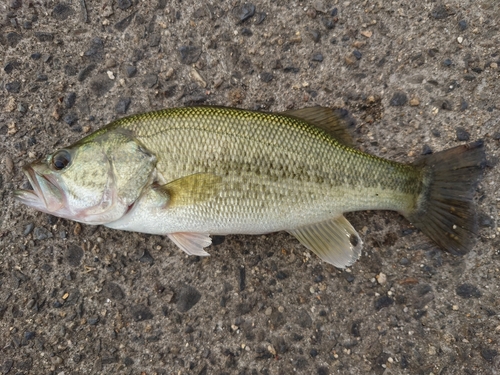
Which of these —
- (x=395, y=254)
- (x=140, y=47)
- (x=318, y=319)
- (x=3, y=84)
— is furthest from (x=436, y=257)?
(x=3, y=84)

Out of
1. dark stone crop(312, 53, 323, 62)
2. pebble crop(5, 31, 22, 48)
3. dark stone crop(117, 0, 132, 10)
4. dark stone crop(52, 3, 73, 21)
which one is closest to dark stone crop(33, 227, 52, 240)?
pebble crop(5, 31, 22, 48)

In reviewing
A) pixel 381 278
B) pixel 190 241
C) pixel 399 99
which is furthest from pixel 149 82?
pixel 381 278

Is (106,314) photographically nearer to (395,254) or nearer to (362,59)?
(395,254)

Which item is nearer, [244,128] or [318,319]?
[244,128]

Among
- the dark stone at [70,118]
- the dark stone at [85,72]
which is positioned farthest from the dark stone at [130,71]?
the dark stone at [70,118]

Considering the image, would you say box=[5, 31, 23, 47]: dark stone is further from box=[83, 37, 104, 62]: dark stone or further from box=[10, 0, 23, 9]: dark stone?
box=[83, 37, 104, 62]: dark stone

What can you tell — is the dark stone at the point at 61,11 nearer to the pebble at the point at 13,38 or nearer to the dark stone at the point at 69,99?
the pebble at the point at 13,38

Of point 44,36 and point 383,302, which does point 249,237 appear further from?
point 44,36
